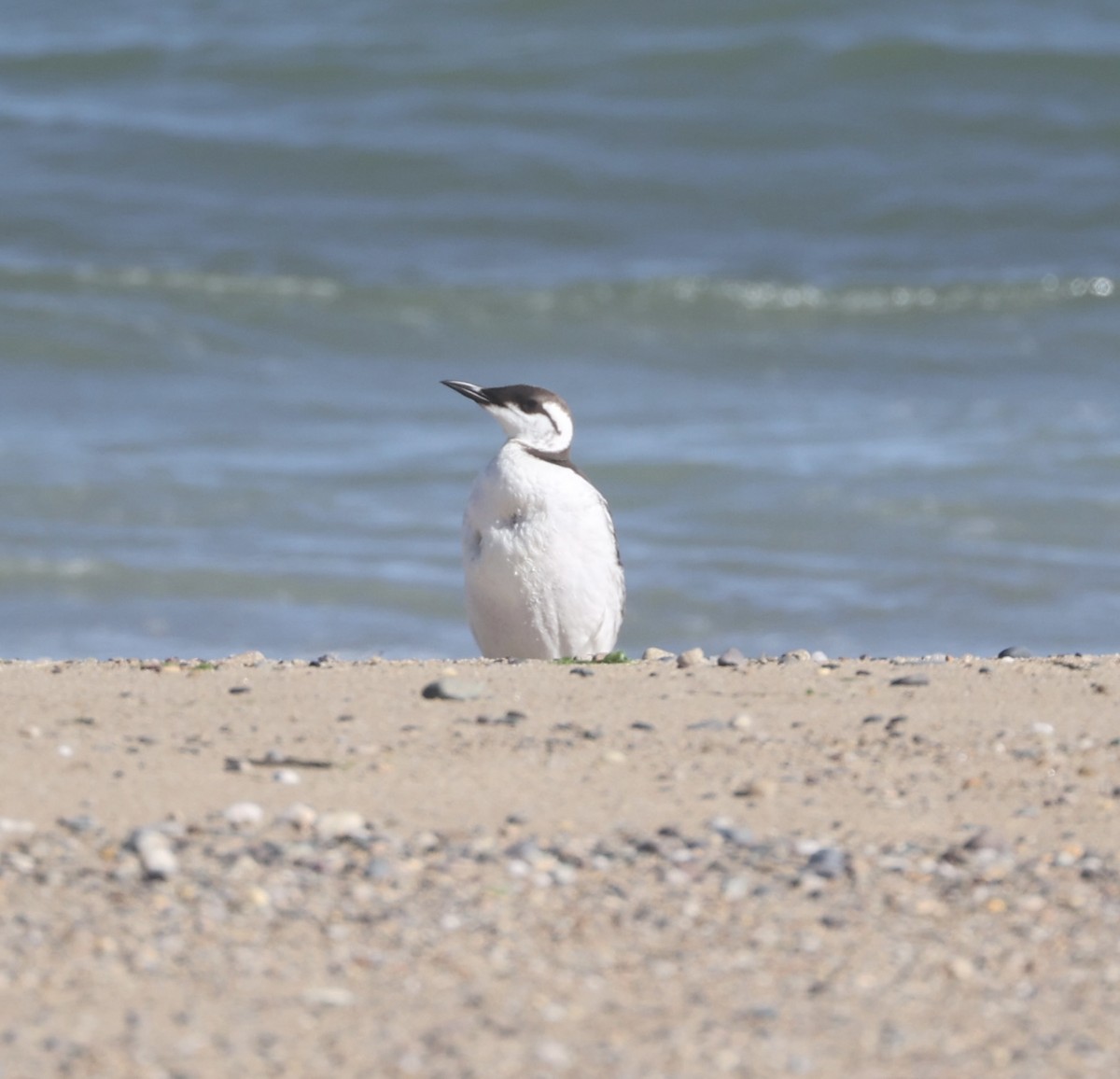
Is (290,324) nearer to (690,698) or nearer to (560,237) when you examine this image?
(560,237)

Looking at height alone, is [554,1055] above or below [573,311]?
above

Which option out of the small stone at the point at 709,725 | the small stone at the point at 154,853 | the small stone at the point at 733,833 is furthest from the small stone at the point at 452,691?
the small stone at the point at 154,853

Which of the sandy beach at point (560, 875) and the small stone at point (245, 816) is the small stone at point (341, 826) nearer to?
the sandy beach at point (560, 875)

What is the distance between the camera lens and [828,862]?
425 cm

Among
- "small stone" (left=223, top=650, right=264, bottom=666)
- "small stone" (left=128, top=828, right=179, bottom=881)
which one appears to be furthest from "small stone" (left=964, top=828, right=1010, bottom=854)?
"small stone" (left=223, top=650, right=264, bottom=666)

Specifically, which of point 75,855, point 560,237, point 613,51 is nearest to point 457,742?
point 75,855

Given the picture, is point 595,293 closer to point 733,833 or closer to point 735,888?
point 733,833

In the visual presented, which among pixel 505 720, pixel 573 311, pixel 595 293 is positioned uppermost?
pixel 505 720

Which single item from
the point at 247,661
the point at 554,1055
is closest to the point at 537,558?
the point at 247,661

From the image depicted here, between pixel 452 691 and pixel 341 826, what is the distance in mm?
1180

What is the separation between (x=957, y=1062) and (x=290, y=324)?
15571 millimetres

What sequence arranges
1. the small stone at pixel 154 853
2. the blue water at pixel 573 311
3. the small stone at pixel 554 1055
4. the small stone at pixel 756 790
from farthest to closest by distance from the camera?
the blue water at pixel 573 311
the small stone at pixel 756 790
the small stone at pixel 154 853
the small stone at pixel 554 1055

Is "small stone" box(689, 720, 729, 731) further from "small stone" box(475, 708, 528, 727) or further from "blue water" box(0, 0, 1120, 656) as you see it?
"blue water" box(0, 0, 1120, 656)

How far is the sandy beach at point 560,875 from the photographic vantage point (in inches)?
134
